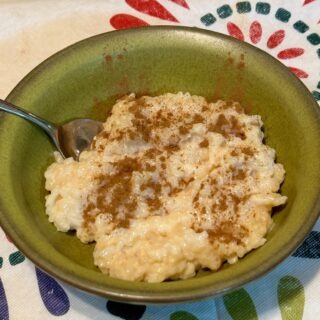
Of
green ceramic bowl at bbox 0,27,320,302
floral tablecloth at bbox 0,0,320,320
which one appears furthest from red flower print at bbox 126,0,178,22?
green ceramic bowl at bbox 0,27,320,302

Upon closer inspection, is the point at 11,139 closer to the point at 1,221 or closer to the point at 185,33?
the point at 1,221

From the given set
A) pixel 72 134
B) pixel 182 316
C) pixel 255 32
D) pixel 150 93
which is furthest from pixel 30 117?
pixel 255 32

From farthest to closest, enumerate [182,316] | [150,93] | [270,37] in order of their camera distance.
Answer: [270,37] → [150,93] → [182,316]

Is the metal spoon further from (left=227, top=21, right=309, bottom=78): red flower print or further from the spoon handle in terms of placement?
(left=227, top=21, right=309, bottom=78): red flower print

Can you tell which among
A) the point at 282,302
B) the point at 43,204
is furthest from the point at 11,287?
the point at 282,302

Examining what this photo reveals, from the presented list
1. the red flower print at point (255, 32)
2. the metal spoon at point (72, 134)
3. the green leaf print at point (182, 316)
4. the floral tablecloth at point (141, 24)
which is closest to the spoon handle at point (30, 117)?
the metal spoon at point (72, 134)

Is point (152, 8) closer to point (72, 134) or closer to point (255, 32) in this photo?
point (255, 32)

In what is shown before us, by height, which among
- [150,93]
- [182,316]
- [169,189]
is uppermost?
[150,93]

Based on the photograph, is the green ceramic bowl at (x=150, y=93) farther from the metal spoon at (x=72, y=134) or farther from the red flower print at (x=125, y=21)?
the red flower print at (x=125, y=21)
